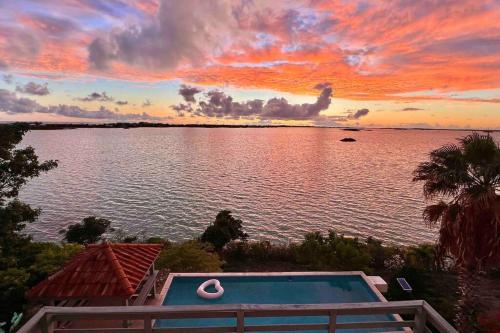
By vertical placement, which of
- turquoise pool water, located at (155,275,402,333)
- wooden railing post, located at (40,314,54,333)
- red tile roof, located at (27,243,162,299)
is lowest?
turquoise pool water, located at (155,275,402,333)

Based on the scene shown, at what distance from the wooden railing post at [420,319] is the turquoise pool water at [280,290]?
747 cm

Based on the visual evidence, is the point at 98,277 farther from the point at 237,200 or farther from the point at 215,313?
the point at 237,200

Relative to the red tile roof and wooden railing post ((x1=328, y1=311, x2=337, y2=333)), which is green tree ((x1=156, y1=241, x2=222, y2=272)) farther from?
wooden railing post ((x1=328, y1=311, x2=337, y2=333))

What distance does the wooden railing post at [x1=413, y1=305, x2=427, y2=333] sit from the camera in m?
4.27

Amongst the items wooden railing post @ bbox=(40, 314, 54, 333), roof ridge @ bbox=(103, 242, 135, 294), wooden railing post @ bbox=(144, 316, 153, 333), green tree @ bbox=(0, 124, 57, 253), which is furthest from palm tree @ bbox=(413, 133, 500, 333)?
green tree @ bbox=(0, 124, 57, 253)

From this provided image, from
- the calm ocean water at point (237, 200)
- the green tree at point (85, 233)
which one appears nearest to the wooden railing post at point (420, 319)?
the calm ocean water at point (237, 200)

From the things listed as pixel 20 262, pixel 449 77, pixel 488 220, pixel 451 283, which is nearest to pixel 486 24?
pixel 449 77

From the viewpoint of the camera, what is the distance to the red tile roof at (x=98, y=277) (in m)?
9.66

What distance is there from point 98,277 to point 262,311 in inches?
316

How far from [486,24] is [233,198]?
111ft

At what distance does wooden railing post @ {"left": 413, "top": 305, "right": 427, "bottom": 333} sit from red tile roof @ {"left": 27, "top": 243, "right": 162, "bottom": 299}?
810cm

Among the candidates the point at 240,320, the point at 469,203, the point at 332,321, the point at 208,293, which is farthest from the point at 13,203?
the point at 469,203

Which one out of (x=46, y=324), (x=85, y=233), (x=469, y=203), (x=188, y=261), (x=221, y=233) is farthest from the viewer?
(x=85, y=233)

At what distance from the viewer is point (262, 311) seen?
13.8 feet
